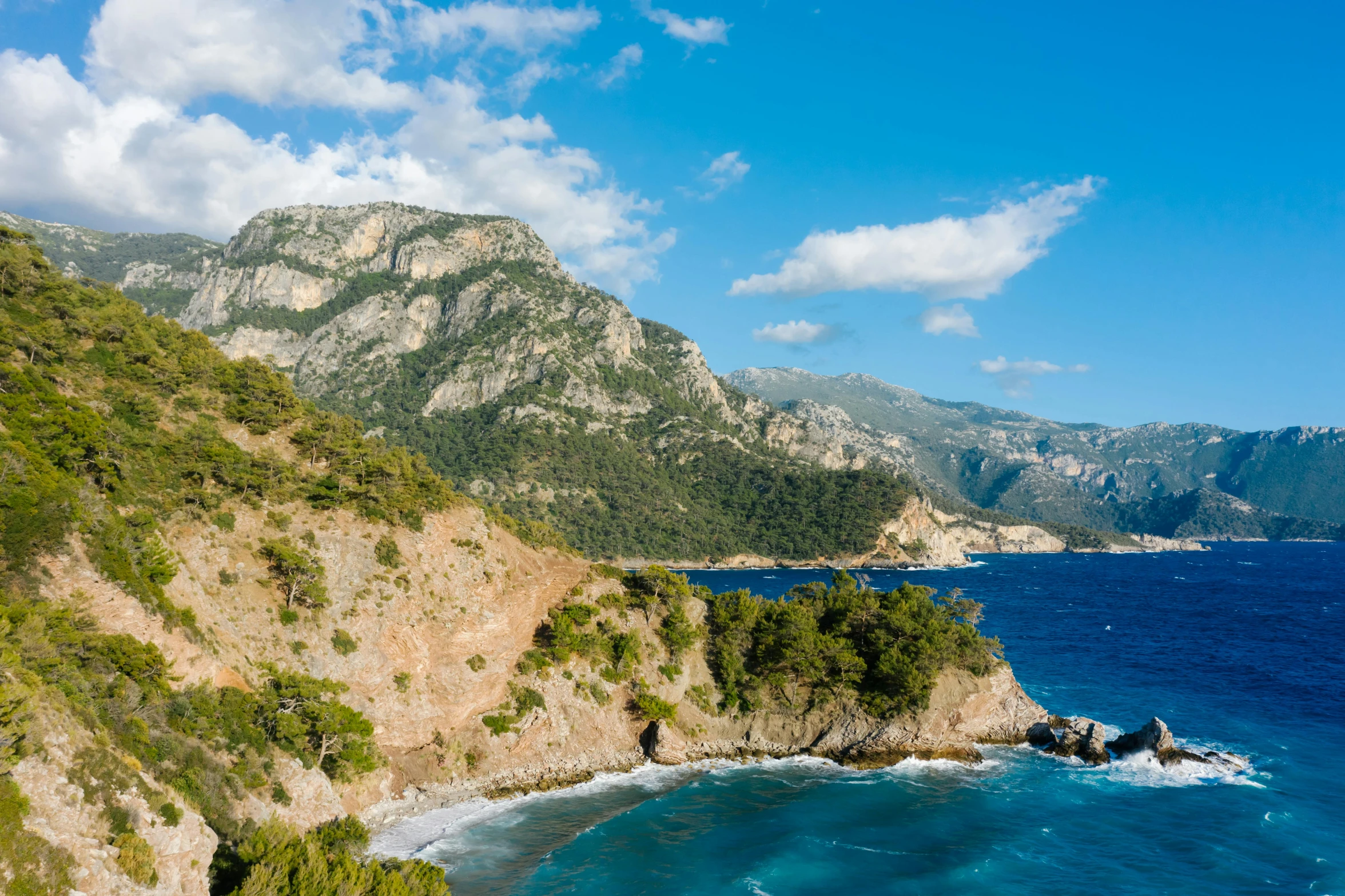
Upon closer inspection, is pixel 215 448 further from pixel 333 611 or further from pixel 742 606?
pixel 742 606

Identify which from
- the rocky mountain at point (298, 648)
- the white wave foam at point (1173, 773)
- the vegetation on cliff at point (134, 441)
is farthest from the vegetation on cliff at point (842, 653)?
the vegetation on cliff at point (134, 441)

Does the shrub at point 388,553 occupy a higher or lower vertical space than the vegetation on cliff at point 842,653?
higher

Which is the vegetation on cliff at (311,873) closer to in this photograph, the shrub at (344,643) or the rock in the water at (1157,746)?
the shrub at (344,643)

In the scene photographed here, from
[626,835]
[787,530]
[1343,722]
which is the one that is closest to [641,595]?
[626,835]

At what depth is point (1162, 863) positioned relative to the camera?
36.3 meters

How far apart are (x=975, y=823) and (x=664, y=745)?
22.0 m

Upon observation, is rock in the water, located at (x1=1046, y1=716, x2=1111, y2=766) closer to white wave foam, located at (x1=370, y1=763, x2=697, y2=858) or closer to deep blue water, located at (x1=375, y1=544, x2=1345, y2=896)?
deep blue water, located at (x1=375, y1=544, x2=1345, y2=896)

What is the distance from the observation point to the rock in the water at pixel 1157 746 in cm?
4938

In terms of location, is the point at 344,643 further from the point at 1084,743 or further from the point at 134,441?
the point at 1084,743

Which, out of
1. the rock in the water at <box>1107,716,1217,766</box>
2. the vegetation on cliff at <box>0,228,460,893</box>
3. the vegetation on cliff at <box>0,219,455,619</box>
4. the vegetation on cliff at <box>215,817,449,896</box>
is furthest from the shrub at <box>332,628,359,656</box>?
the rock in the water at <box>1107,716,1217,766</box>

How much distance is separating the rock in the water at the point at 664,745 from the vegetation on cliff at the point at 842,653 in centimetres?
559

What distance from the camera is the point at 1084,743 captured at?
51312 mm

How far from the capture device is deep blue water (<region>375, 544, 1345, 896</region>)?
34.7 m

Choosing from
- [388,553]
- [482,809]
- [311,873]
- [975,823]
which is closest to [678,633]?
[482,809]
